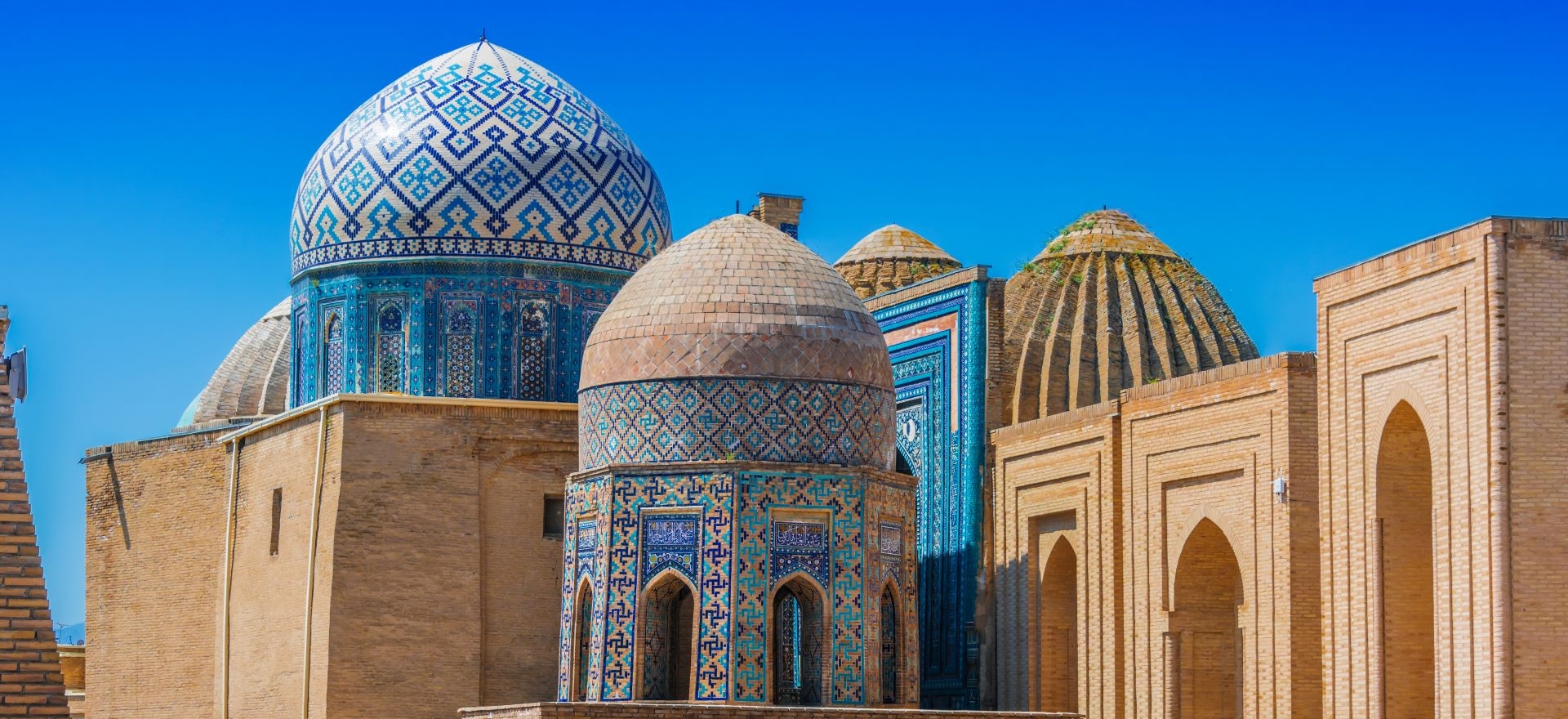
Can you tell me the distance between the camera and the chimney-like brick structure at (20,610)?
10.3 metres

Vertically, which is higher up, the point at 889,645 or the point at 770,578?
the point at 770,578

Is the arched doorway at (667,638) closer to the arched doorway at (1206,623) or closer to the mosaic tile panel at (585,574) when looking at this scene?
the mosaic tile panel at (585,574)

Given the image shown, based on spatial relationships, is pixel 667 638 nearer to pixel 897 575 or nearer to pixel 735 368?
pixel 897 575

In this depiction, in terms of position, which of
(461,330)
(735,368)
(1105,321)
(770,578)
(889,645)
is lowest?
(889,645)

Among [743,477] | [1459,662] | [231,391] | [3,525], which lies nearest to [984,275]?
[743,477]

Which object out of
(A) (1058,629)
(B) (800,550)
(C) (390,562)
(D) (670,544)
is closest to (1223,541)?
(A) (1058,629)

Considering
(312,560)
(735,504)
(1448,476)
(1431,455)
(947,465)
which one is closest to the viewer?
(1448,476)

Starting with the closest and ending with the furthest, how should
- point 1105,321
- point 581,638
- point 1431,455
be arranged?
point 1431,455, point 581,638, point 1105,321

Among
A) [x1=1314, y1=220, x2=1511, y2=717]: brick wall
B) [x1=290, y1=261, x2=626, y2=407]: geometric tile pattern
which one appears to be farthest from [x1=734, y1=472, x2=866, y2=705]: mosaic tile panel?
[x1=290, y1=261, x2=626, y2=407]: geometric tile pattern

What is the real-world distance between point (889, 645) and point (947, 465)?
3.11 m

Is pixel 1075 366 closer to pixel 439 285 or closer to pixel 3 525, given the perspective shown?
pixel 439 285

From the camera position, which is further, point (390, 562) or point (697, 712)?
point (390, 562)

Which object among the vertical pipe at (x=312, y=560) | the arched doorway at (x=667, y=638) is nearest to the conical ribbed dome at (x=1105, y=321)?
the arched doorway at (x=667, y=638)

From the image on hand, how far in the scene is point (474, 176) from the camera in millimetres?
23594
